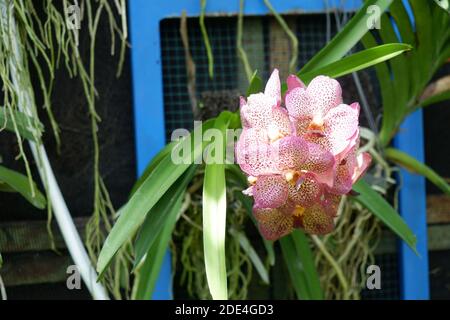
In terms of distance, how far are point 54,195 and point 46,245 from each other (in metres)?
0.16

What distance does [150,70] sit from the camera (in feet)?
4.64

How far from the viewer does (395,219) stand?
1.21m

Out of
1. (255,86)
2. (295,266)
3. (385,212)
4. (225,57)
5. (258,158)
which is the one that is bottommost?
(295,266)

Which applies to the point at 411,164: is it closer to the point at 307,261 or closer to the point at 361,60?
the point at 307,261

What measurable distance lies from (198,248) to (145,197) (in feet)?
1.65

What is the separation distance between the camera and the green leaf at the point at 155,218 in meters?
1.03

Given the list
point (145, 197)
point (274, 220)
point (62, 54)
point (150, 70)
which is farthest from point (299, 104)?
point (62, 54)

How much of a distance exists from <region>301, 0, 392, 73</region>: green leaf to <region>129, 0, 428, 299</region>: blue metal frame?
400 mm

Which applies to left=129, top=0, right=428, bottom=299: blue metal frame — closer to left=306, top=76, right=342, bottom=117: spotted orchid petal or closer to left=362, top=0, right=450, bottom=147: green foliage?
left=362, top=0, right=450, bottom=147: green foliage

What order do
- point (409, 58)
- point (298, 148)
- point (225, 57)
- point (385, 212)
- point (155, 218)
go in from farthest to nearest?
1. point (225, 57)
2. point (409, 58)
3. point (385, 212)
4. point (155, 218)
5. point (298, 148)

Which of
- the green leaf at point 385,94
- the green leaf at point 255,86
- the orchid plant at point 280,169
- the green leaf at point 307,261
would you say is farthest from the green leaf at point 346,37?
the green leaf at point 307,261

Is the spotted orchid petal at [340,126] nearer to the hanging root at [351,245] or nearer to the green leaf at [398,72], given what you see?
the green leaf at [398,72]
